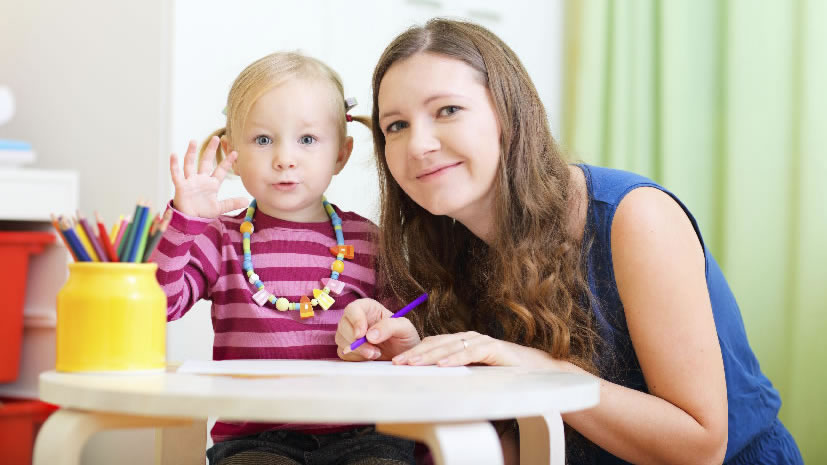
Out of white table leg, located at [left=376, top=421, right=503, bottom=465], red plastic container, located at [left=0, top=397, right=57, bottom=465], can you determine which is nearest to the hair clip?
white table leg, located at [left=376, top=421, right=503, bottom=465]

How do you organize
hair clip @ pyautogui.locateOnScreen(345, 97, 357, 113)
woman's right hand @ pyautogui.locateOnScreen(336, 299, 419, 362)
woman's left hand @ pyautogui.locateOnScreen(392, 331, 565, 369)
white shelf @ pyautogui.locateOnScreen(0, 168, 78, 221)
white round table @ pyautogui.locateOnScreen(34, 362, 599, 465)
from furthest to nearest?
white shelf @ pyautogui.locateOnScreen(0, 168, 78, 221) → hair clip @ pyautogui.locateOnScreen(345, 97, 357, 113) → woman's right hand @ pyautogui.locateOnScreen(336, 299, 419, 362) → woman's left hand @ pyautogui.locateOnScreen(392, 331, 565, 369) → white round table @ pyautogui.locateOnScreen(34, 362, 599, 465)

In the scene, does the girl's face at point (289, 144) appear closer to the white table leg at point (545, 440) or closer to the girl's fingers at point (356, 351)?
the girl's fingers at point (356, 351)

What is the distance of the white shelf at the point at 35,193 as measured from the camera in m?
1.65

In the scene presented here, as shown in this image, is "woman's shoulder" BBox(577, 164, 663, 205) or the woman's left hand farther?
"woman's shoulder" BBox(577, 164, 663, 205)

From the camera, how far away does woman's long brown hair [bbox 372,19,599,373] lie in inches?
44.9

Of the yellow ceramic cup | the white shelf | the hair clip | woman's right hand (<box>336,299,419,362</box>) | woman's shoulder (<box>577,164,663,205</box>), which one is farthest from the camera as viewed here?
the white shelf

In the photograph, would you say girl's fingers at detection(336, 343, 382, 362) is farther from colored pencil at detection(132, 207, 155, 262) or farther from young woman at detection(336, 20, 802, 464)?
colored pencil at detection(132, 207, 155, 262)

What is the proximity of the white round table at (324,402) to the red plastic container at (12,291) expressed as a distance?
1022 mm

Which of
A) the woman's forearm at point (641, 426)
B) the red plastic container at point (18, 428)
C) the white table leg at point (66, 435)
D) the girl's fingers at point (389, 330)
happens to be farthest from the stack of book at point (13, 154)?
the woman's forearm at point (641, 426)

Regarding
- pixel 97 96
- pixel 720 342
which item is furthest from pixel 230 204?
pixel 97 96

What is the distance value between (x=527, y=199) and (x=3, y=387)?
1.26 m

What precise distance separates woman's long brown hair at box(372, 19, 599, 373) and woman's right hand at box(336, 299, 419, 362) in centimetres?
13

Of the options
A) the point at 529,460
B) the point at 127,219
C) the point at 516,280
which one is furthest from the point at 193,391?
the point at 516,280

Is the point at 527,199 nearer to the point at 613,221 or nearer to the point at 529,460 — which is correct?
the point at 613,221
